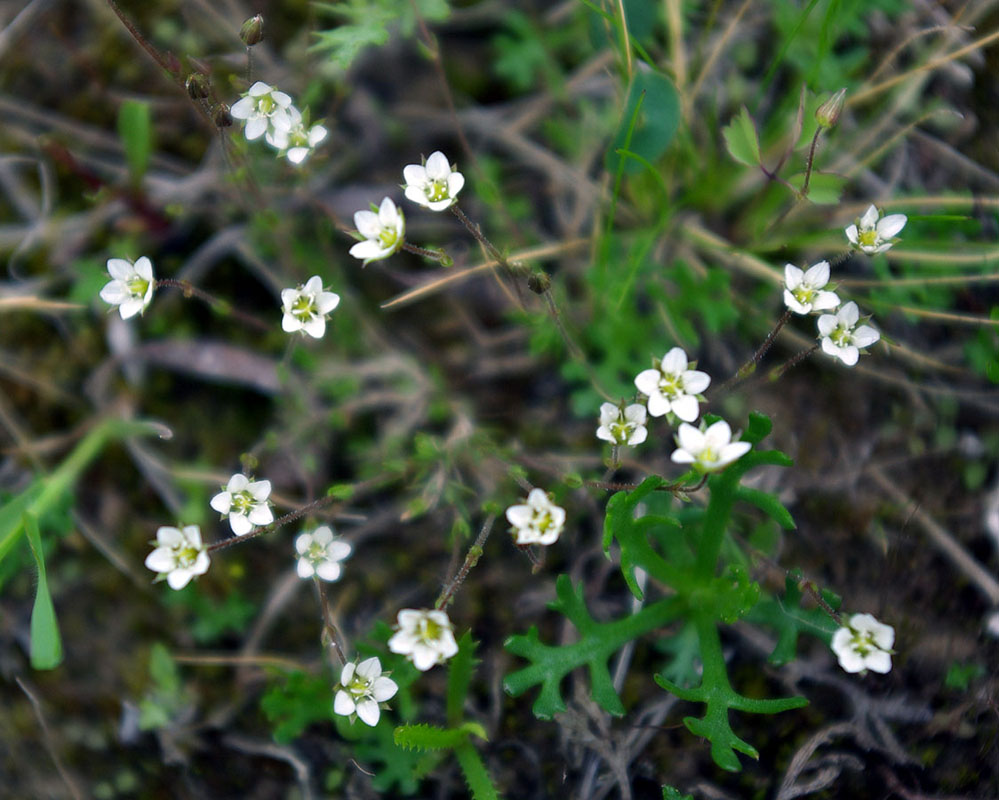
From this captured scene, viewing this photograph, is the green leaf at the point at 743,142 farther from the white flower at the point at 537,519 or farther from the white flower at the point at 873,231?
the white flower at the point at 537,519

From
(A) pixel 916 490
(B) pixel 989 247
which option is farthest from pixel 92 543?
(B) pixel 989 247

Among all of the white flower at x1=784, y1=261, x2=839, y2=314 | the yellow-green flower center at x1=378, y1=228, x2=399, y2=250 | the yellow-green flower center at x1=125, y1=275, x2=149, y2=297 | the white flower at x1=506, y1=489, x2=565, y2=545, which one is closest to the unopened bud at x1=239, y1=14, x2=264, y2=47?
the yellow-green flower center at x1=378, y1=228, x2=399, y2=250

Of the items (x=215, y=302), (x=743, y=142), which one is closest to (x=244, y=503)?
(x=215, y=302)

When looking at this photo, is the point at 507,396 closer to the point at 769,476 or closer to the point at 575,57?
the point at 769,476

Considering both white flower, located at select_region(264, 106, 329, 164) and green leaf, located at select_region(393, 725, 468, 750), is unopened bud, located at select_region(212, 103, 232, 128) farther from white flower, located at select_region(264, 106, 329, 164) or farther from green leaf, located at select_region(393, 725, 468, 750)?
green leaf, located at select_region(393, 725, 468, 750)

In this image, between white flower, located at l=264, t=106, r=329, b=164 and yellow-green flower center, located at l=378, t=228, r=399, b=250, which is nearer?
yellow-green flower center, located at l=378, t=228, r=399, b=250

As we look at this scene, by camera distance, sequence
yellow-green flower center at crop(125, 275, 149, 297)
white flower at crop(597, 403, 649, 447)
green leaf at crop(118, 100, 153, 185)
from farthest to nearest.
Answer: green leaf at crop(118, 100, 153, 185), yellow-green flower center at crop(125, 275, 149, 297), white flower at crop(597, 403, 649, 447)

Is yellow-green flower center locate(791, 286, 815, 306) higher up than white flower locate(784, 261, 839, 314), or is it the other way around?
white flower locate(784, 261, 839, 314)
